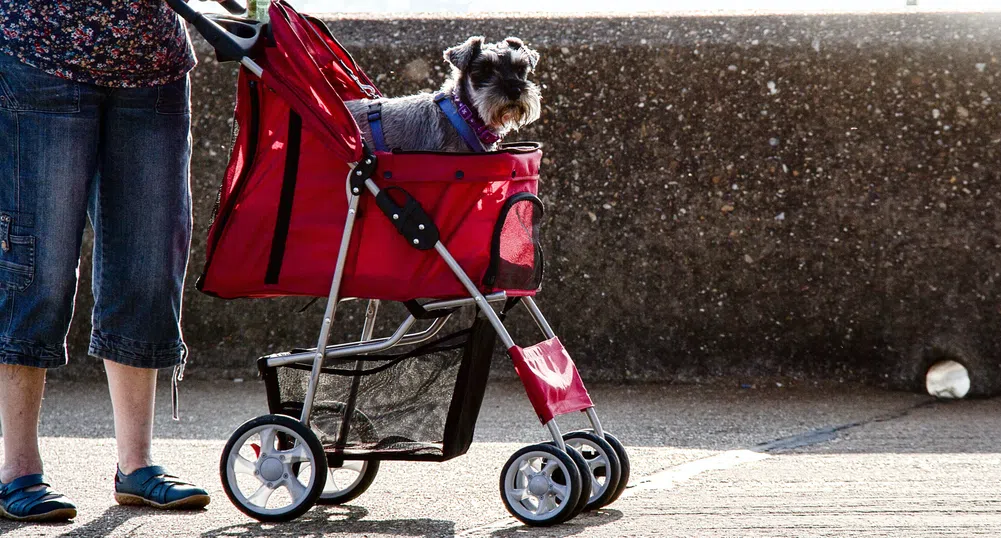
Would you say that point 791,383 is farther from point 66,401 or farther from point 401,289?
point 66,401

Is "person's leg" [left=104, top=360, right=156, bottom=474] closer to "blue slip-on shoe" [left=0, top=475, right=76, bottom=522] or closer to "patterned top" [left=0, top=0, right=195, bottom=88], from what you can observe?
"blue slip-on shoe" [left=0, top=475, right=76, bottom=522]

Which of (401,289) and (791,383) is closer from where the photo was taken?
(401,289)

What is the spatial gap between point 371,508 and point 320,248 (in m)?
0.75

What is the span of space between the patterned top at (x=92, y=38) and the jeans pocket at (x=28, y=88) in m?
0.02

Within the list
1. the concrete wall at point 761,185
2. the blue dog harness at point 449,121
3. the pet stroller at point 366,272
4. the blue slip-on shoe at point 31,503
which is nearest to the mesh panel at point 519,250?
the pet stroller at point 366,272

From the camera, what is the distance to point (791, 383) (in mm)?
4691

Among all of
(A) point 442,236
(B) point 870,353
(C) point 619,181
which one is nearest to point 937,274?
(B) point 870,353

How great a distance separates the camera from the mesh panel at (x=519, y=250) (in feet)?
9.05

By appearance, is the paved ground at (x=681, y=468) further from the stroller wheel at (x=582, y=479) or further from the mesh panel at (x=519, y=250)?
the mesh panel at (x=519, y=250)

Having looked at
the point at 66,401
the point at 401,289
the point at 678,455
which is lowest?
the point at 66,401

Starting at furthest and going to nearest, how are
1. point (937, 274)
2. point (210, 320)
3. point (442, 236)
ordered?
point (210, 320)
point (937, 274)
point (442, 236)

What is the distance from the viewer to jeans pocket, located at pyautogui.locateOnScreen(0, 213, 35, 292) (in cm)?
274

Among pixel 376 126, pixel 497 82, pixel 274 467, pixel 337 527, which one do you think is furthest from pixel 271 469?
pixel 497 82

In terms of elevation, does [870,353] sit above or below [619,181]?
below
